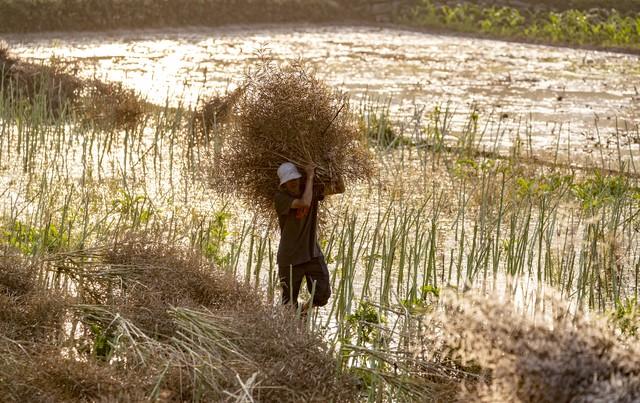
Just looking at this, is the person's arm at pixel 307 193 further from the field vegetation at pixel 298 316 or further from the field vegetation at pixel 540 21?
the field vegetation at pixel 540 21

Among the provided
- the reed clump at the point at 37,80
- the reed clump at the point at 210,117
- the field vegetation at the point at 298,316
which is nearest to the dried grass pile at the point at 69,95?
the reed clump at the point at 37,80

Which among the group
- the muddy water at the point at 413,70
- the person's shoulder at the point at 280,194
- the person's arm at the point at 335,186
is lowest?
the muddy water at the point at 413,70

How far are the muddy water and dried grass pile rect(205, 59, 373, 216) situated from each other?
489cm

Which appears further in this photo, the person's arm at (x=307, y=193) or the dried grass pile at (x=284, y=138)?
the dried grass pile at (x=284, y=138)

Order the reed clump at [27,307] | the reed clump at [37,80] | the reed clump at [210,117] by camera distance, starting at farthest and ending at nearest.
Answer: the reed clump at [37,80], the reed clump at [210,117], the reed clump at [27,307]

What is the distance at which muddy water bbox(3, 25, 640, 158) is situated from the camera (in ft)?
37.8

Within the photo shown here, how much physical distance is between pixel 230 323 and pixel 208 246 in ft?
5.68

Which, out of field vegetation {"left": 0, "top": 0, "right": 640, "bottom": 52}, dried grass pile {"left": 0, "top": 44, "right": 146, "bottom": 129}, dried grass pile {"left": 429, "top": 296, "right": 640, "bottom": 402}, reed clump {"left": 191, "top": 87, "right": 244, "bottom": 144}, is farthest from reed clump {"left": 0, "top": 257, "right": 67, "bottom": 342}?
field vegetation {"left": 0, "top": 0, "right": 640, "bottom": 52}

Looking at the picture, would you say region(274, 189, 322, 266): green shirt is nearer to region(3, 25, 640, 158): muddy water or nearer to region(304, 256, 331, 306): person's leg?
region(304, 256, 331, 306): person's leg

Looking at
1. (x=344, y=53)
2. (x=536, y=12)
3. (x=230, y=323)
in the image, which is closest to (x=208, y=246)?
(x=230, y=323)

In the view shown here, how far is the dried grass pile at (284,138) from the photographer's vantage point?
15.9ft

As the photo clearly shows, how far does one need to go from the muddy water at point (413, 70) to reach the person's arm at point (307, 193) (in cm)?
518

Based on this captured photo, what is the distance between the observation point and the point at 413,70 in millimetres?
15477

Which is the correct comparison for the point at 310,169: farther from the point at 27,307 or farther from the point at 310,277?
the point at 27,307
